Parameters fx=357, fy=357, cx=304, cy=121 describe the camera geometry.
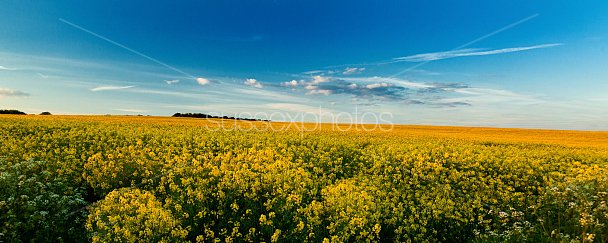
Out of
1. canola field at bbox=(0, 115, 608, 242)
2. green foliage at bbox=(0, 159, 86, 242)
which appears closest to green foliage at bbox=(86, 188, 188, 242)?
canola field at bbox=(0, 115, 608, 242)

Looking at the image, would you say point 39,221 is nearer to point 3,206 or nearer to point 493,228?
point 3,206

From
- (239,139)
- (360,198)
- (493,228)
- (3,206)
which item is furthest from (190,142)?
(493,228)

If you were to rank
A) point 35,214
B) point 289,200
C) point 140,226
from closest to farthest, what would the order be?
point 140,226 < point 289,200 < point 35,214

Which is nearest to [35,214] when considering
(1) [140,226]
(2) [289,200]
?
(1) [140,226]

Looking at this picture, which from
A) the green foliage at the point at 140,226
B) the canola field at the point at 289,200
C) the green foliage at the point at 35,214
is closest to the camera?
the green foliage at the point at 140,226

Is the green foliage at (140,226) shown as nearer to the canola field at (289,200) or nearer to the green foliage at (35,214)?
the canola field at (289,200)

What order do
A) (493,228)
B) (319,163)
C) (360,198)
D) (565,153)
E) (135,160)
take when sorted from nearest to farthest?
(360,198), (493,228), (135,160), (319,163), (565,153)

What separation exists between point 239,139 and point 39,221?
38.0 ft

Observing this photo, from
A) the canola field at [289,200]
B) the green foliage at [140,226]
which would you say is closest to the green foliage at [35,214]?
the canola field at [289,200]

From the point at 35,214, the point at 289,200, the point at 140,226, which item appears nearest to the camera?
the point at 140,226

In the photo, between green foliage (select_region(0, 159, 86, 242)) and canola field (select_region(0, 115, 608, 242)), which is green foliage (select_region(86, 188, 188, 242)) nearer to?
canola field (select_region(0, 115, 608, 242))

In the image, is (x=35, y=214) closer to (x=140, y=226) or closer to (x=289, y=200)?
(x=140, y=226)

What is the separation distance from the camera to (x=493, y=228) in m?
12.9

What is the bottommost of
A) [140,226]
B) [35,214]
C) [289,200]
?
[35,214]
